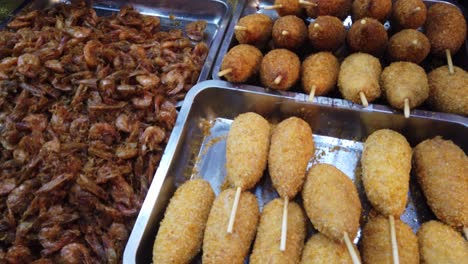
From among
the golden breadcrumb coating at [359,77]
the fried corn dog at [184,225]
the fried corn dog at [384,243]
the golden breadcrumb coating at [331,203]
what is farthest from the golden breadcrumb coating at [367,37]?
the fried corn dog at [184,225]

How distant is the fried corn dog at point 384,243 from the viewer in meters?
2.12

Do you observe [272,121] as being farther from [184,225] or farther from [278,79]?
[184,225]

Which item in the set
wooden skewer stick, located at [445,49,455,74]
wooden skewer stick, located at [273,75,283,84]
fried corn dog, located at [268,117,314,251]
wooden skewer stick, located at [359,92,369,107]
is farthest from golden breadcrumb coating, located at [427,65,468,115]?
wooden skewer stick, located at [273,75,283,84]

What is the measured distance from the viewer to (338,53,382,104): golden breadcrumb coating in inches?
108

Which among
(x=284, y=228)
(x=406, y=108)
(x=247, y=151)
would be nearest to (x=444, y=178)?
(x=406, y=108)

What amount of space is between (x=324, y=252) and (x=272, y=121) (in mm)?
1308

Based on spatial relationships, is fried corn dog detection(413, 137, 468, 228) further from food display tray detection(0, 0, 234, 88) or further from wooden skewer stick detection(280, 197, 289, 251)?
food display tray detection(0, 0, 234, 88)

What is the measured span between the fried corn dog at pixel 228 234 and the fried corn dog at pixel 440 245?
104 centimetres

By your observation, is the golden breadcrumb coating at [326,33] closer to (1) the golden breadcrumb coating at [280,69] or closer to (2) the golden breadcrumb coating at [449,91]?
(1) the golden breadcrumb coating at [280,69]

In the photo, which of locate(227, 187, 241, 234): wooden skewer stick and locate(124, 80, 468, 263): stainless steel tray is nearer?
locate(227, 187, 241, 234): wooden skewer stick

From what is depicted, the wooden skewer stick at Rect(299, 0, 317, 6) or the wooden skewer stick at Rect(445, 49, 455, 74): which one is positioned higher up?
the wooden skewer stick at Rect(299, 0, 317, 6)

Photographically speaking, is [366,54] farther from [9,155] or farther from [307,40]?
[9,155]

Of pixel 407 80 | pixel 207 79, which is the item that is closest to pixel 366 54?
pixel 407 80

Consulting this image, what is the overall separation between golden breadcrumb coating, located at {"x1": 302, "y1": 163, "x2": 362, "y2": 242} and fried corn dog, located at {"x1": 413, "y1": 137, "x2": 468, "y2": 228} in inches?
22.2
